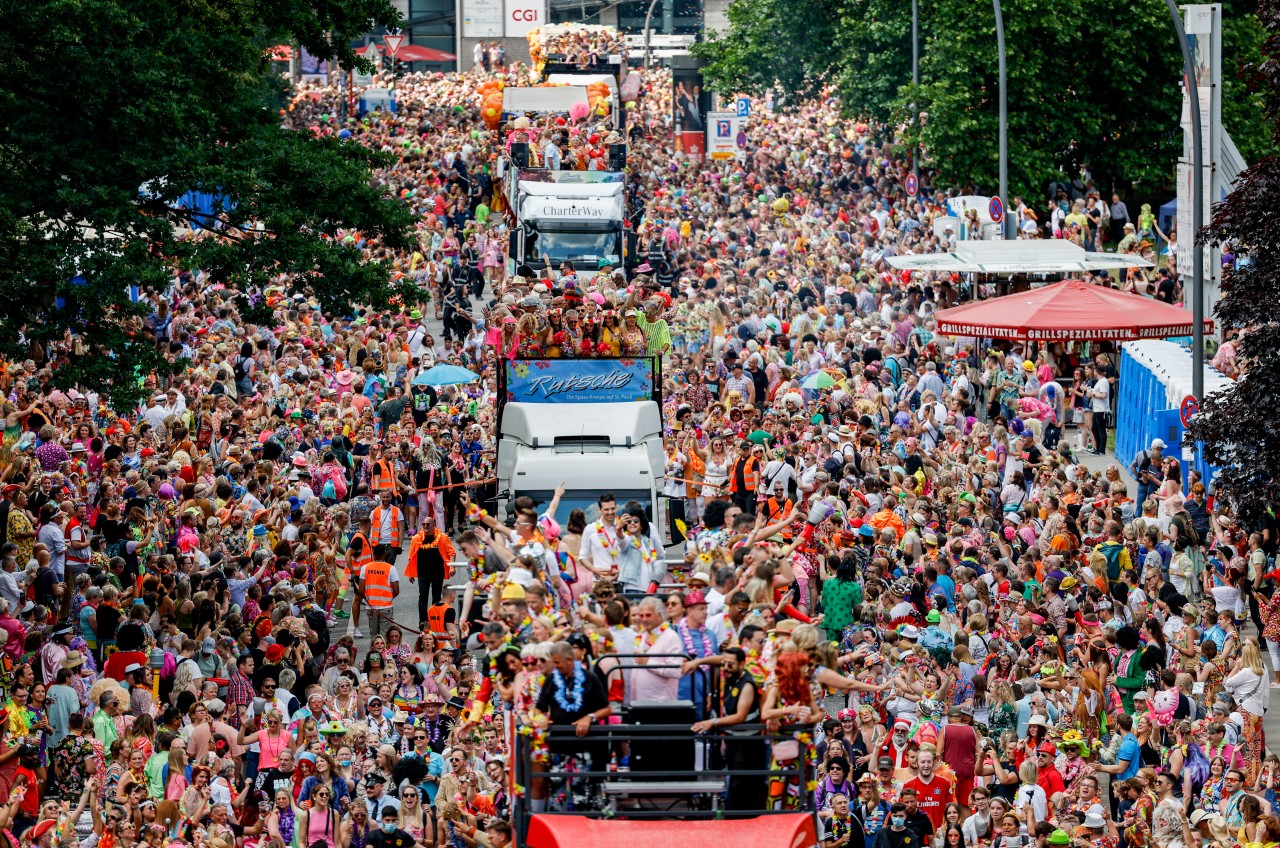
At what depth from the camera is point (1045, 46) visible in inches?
1838

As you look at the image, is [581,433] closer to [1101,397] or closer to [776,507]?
[776,507]

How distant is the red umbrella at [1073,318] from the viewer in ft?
100

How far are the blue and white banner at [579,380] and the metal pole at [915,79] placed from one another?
78.9 feet

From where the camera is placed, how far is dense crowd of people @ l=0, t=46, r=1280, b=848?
48.4 feet

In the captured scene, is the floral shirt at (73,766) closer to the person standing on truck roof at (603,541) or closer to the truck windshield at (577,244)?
the person standing on truck roof at (603,541)

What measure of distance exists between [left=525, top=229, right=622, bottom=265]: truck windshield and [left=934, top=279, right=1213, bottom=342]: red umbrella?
7429mm

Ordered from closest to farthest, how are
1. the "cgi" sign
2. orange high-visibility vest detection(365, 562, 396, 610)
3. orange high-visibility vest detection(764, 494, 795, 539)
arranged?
1. orange high-visibility vest detection(365, 562, 396, 610)
2. orange high-visibility vest detection(764, 494, 795, 539)
3. the "cgi" sign

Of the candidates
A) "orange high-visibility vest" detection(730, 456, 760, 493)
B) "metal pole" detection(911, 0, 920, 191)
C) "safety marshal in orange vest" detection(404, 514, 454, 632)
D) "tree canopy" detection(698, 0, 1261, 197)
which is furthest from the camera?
"metal pole" detection(911, 0, 920, 191)

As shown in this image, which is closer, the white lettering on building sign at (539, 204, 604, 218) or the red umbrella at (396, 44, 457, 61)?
the white lettering on building sign at (539, 204, 604, 218)

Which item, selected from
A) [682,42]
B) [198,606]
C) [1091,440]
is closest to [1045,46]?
[1091,440]

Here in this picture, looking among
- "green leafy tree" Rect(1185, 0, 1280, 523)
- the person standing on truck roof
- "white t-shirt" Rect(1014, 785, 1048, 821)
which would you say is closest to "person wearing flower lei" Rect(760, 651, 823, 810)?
the person standing on truck roof

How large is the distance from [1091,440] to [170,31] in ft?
51.3

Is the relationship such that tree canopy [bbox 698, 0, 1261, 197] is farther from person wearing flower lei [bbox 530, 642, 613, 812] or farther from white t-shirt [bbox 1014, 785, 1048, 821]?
person wearing flower lei [bbox 530, 642, 613, 812]

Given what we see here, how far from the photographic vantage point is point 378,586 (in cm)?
2281
